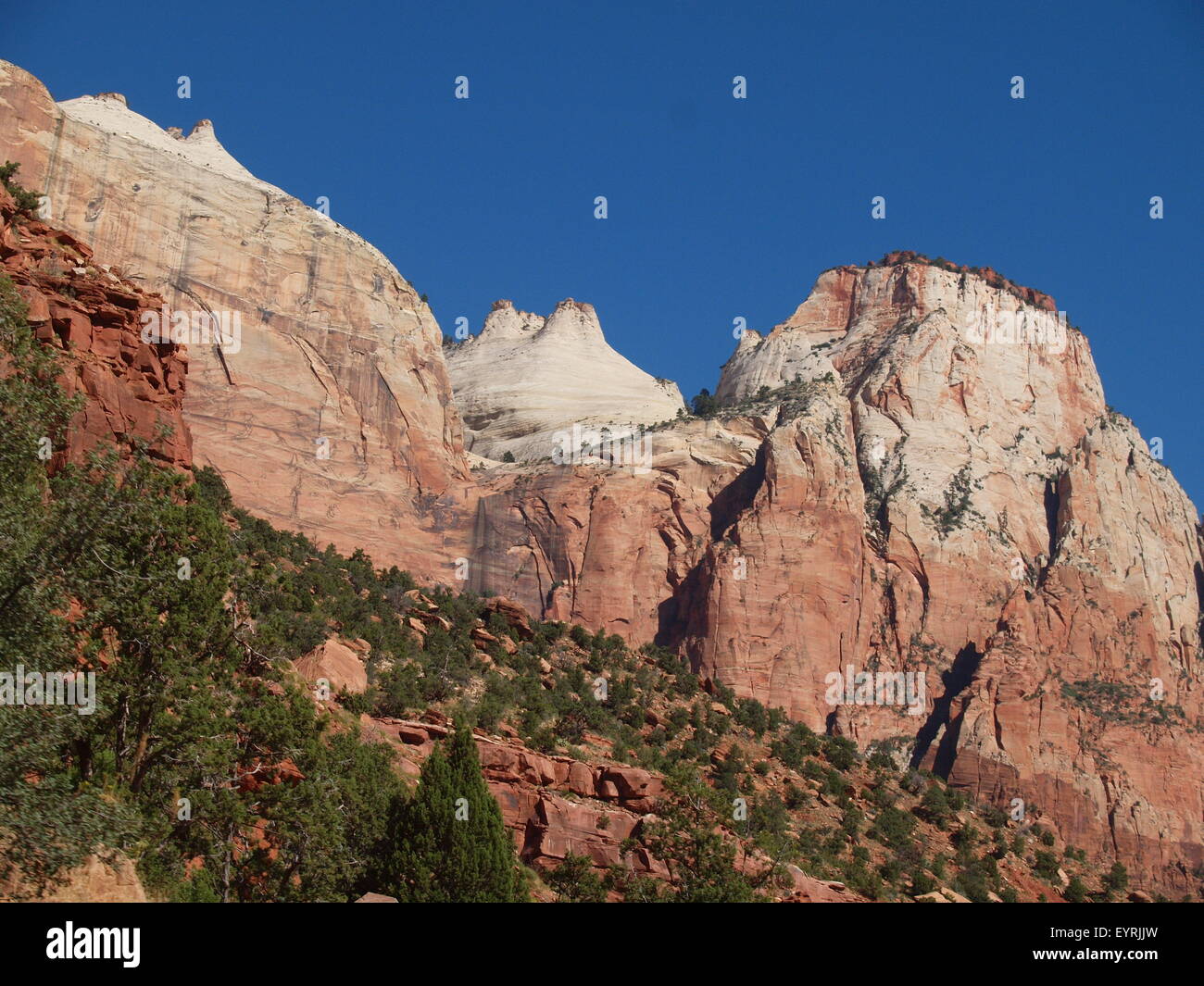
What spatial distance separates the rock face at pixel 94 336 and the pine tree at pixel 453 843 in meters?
11.7

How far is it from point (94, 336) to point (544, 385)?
8881 cm

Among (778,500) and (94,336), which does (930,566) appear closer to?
(778,500)

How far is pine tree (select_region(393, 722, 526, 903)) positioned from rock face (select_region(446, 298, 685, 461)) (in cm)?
7597

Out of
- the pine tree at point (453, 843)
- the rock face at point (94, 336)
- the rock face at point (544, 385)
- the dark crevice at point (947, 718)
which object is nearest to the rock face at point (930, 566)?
the dark crevice at point (947, 718)

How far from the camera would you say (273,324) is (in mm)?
89000

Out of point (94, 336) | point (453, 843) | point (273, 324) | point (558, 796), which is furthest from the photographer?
point (273, 324)

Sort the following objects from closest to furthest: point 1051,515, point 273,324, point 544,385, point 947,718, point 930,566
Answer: point 273,324 → point 947,718 → point 930,566 → point 1051,515 → point 544,385

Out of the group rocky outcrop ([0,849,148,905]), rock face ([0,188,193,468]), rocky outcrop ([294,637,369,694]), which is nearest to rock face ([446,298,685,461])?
rocky outcrop ([294,637,369,694])

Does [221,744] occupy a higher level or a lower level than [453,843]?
higher

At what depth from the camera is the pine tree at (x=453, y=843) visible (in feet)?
109

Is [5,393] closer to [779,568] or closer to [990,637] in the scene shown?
[779,568]

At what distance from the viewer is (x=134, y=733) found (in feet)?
101

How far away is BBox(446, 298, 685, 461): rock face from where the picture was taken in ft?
397

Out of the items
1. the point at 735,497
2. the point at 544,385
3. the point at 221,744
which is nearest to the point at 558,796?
the point at 221,744
